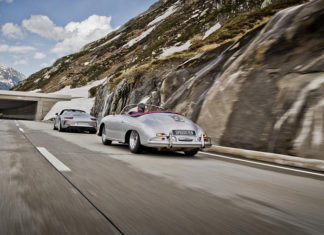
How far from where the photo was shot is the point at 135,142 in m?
7.47

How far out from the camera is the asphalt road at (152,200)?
241 centimetres

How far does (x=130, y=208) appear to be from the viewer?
9.49 ft

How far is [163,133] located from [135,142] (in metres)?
0.89

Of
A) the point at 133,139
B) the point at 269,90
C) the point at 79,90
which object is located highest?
the point at 79,90

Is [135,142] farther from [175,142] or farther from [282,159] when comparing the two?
[282,159]

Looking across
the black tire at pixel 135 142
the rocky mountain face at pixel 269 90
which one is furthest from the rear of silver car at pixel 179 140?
the rocky mountain face at pixel 269 90

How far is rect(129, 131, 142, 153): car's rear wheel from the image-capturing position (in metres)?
7.33

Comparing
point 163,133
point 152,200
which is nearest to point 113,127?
point 163,133

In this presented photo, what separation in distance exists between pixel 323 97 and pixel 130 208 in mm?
6239

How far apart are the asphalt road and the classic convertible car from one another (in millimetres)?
1637

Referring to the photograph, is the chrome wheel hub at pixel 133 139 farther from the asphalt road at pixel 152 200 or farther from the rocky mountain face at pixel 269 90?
the rocky mountain face at pixel 269 90

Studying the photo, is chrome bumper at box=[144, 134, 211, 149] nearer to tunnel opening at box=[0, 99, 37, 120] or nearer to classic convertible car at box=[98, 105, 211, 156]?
classic convertible car at box=[98, 105, 211, 156]

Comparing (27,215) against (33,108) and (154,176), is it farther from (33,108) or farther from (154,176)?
(33,108)

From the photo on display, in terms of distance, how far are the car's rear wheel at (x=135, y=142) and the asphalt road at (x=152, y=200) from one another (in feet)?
6.48
